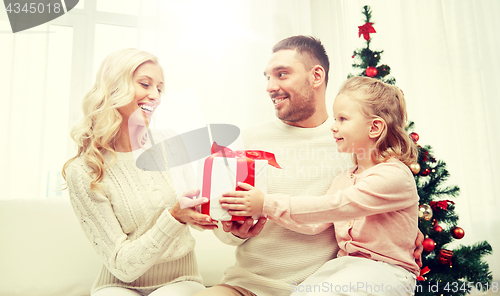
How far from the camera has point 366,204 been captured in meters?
0.95

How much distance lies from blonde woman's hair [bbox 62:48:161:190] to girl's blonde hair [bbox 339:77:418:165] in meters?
0.77

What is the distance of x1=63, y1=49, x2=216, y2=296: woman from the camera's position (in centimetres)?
114

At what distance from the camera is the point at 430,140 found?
2471 millimetres

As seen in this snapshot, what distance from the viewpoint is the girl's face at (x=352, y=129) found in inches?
42.2

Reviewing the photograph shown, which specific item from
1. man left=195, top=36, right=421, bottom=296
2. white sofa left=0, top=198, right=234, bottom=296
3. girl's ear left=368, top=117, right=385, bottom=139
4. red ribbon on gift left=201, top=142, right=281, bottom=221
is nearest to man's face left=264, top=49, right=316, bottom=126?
man left=195, top=36, right=421, bottom=296

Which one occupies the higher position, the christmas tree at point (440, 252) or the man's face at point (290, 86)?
the man's face at point (290, 86)

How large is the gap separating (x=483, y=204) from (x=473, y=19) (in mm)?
1368

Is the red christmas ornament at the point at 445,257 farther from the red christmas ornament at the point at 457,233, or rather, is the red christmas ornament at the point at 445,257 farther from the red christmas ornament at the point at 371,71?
the red christmas ornament at the point at 371,71

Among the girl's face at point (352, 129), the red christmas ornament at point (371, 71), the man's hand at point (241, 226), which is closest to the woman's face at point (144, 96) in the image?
the man's hand at point (241, 226)

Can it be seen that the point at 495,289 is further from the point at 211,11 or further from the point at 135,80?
the point at 211,11

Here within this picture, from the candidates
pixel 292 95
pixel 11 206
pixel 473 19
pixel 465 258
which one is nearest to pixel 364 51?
pixel 292 95

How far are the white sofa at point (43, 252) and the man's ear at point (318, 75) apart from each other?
122 cm

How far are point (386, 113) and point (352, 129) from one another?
0.13 metres

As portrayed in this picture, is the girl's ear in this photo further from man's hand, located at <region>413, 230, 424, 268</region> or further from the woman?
the woman
